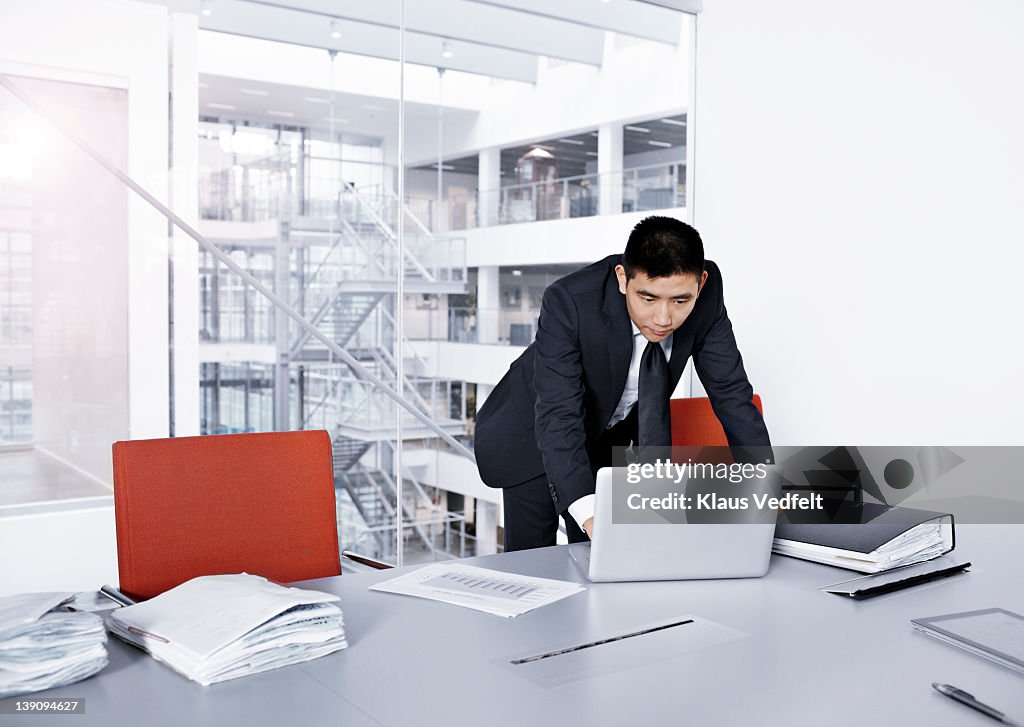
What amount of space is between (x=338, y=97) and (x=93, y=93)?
88 centimetres

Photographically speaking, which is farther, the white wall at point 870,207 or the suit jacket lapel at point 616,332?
the white wall at point 870,207

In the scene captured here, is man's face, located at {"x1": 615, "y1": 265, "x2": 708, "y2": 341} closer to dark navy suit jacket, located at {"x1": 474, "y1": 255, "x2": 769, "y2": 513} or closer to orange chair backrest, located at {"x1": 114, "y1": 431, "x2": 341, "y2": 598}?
dark navy suit jacket, located at {"x1": 474, "y1": 255, "x2": 769, "y2": 513}

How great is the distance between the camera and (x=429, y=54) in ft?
13.0

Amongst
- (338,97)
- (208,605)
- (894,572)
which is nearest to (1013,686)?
(894,572)

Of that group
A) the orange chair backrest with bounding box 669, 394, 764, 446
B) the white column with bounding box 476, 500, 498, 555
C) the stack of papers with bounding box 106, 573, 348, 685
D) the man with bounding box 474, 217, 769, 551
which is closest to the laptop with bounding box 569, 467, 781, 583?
the man with bounding box 474, 217, 769, 551

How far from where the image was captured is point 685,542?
69.2 inches

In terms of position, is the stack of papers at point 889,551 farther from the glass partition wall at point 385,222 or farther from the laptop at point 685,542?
the glass partition wall at point 385,222

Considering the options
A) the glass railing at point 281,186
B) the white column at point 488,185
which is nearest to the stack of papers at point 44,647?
the glass railing at point 281,186

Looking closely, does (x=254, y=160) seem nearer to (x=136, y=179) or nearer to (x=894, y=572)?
(x=136, y=179)

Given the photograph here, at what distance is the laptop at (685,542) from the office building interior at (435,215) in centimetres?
169

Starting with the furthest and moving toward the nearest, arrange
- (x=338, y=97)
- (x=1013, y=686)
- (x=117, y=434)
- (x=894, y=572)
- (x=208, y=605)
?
(x=338, y=97), (x=117, y=434), (x=894, y=572), (x=208, y=605), (x=1013, y=686)

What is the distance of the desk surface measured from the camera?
3.82 ft

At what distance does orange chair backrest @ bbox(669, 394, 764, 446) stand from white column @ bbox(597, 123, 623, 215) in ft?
5.37

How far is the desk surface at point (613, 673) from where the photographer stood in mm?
1164
